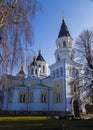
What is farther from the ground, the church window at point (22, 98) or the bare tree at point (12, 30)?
the bare tree at point (12, 30)

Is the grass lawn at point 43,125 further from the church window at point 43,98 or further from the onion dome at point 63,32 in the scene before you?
the onion dome at point 63,32

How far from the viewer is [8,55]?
9680 millimetres

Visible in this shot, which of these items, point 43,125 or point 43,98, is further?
point 43,98

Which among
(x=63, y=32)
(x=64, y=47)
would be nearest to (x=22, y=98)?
(x=64, y=47)

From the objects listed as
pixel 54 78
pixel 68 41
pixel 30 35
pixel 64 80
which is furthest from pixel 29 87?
pixel 30 35

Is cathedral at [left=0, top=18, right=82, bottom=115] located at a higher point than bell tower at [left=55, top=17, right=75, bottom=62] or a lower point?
lower

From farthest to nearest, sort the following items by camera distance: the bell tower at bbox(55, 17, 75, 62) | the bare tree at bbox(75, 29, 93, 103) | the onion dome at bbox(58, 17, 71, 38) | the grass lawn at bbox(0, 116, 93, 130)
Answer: the onion dome at bbox(58, 17, 71, 38)
the bell tower at bbox(55, 17, 75, 62)
the bare tree at bbox(75, 29, 93, 103)
the grass lawn at bbox(0, 116, 93, 130)

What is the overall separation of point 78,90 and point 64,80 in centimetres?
1448

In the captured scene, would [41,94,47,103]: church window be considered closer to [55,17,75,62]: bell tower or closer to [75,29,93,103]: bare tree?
[55,17,75,62]: bell tower

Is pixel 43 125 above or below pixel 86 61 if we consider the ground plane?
below

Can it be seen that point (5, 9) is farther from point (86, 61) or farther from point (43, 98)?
point (43, 98)

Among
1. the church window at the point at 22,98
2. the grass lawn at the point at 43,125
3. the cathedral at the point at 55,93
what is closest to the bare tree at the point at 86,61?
the grass lawn at the point at 43,125

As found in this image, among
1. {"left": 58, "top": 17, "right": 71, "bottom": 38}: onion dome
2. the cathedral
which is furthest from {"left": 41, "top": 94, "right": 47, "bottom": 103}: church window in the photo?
{"left": 58, "top": 17, "right": 71, "bottom": 38}: onion dome

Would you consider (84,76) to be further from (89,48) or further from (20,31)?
(20,31)
